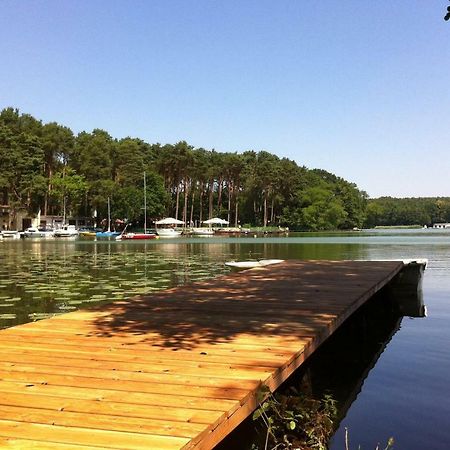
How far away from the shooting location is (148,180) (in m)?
71.8

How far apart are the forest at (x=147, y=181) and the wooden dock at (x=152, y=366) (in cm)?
6187

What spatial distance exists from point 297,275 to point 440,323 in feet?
9.31

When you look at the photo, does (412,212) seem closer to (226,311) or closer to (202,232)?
(202,232)

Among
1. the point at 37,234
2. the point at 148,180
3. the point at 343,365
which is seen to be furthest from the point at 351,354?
the point at 148,180

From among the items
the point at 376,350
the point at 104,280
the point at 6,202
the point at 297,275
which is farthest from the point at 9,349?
the point at 6,202

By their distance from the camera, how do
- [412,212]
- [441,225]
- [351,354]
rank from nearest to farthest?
[351,354] → [412,212] → [441,225]

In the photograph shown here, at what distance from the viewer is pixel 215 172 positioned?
8156cm

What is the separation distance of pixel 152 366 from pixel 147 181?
69.5 m

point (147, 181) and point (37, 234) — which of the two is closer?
point (37, 234)

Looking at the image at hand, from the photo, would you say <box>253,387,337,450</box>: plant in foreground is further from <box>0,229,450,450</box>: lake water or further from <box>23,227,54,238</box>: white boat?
<box>23,227,54,238</box>: white boat

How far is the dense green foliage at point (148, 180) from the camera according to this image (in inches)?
2559

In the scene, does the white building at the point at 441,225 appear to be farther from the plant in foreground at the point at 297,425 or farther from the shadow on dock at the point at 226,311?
the plant in foreground at the point at 297,425

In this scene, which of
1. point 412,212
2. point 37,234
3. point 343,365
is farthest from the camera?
point 412,212

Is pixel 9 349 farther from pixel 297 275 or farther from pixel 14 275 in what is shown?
pixel 14 275
